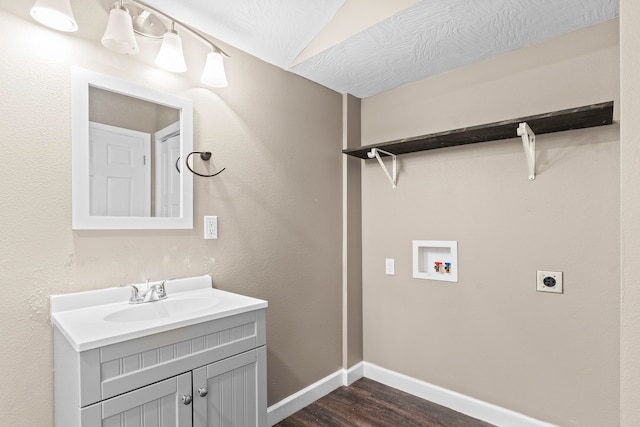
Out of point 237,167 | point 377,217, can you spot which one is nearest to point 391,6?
point 237,167

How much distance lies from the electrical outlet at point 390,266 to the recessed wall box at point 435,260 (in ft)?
0.54

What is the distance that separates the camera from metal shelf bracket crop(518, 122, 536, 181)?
1.70 meters

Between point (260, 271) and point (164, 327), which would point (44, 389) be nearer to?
point (164, 327)

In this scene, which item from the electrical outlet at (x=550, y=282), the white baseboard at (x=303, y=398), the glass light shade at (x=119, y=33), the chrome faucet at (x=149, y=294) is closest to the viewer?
the glass light shade at (x=119, y=33)

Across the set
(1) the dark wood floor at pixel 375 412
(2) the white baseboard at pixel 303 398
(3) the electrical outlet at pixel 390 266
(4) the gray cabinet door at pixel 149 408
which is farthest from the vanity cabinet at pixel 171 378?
(3) the electrical outlet at pixel 390 266

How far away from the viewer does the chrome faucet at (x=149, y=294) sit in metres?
1.51

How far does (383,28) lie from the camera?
71.0 inches

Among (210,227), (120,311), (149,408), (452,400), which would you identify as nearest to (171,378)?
(149,408)

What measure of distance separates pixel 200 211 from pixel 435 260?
4.91 feet

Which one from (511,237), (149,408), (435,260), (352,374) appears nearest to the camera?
(149,408)

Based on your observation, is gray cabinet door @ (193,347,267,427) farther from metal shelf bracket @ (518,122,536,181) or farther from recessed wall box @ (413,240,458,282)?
metal shelf bracket @ (518,122,536,181)

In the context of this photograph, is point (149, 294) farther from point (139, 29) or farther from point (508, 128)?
point (508, 128)

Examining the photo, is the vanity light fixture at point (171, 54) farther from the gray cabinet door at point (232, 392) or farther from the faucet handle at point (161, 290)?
the gray cabinet door at point (232, 392)

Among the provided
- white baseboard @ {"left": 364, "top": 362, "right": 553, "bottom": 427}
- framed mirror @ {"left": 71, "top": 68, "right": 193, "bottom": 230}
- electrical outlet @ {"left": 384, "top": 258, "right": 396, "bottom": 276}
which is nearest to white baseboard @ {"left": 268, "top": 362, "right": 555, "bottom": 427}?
white baseboard @ {"left": 364, "top": 362, "right": 553, "bottom": 427}
